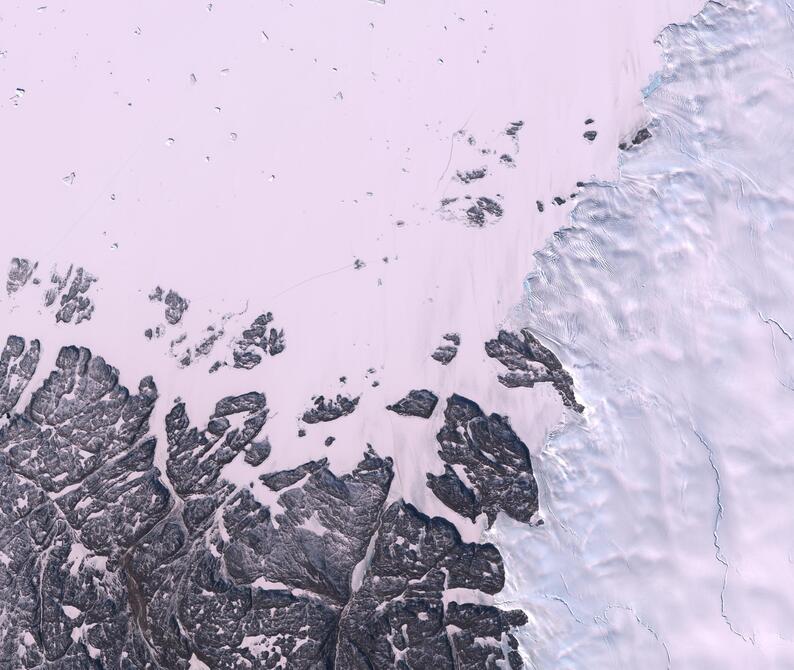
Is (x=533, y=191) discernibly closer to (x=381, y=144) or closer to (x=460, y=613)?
(x=381, y=144)

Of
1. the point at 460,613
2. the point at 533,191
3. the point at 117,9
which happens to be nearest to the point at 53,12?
the point at 117,9

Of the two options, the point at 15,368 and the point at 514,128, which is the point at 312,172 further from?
the point at 15,368

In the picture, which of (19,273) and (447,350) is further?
(19,273)

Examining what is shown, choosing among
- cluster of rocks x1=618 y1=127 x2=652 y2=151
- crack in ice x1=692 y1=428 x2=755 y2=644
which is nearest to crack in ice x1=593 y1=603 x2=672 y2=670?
crack in ice x1=692 y1=428 x2=755 y2=644

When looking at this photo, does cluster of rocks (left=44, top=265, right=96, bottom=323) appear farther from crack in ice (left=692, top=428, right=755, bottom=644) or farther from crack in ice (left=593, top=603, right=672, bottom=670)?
crack in ice (left=692, top=428, right=755, bottom=644)

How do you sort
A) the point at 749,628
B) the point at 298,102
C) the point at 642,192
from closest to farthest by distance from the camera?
the point at 749,628 → the point at 642,192 → the point at 298,102

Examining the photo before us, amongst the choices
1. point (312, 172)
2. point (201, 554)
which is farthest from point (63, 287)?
point (201, 554)
